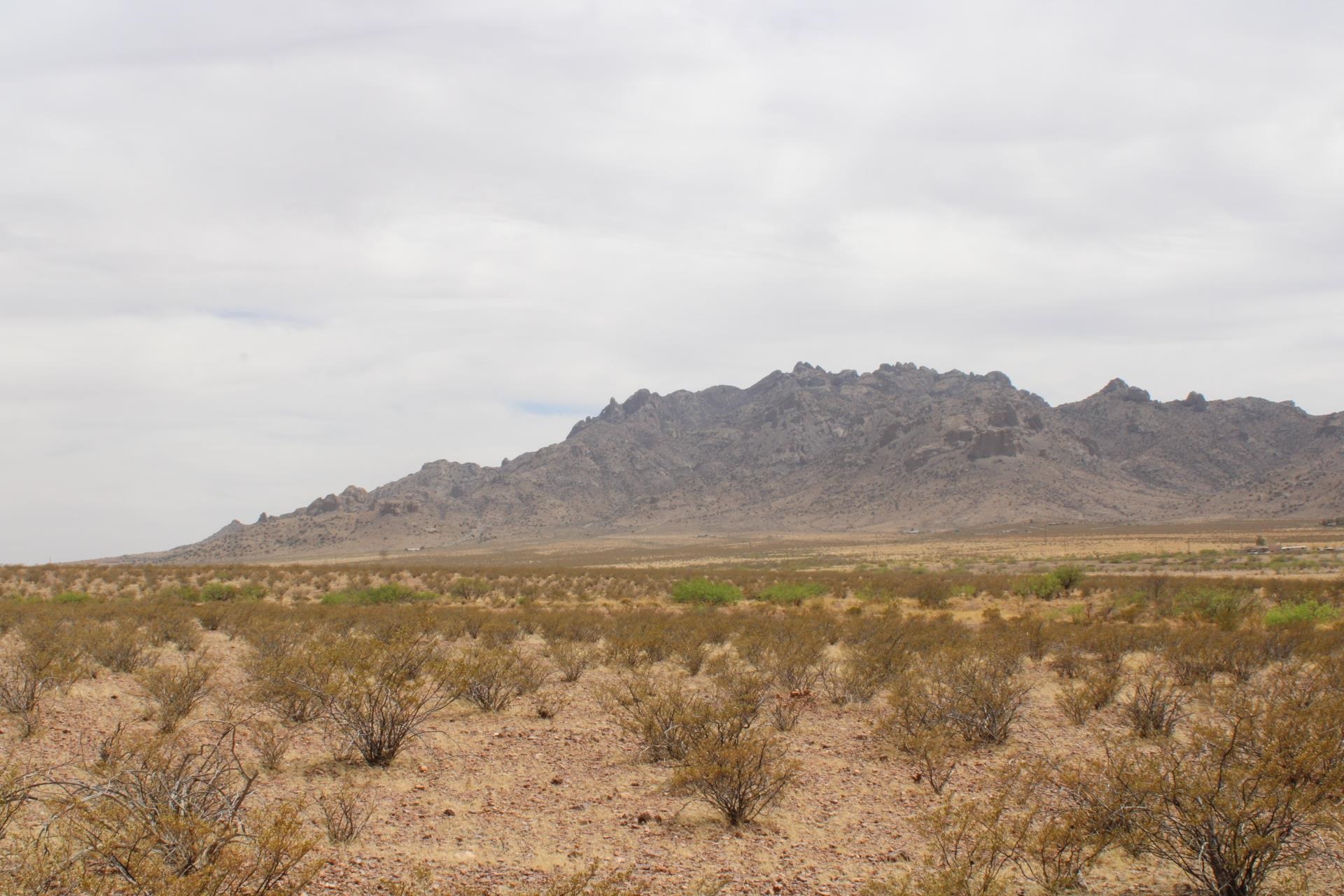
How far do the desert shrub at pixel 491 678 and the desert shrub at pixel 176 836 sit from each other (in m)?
4.39

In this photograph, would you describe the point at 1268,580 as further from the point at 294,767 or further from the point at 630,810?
the point at 294,767

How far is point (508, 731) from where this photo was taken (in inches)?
441

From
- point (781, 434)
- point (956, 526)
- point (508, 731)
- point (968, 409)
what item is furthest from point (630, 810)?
point (781, 434)

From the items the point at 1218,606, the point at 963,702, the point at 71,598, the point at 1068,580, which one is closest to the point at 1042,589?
the point at 1068,580

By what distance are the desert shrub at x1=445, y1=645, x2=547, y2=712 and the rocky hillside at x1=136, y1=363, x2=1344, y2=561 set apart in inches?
4674

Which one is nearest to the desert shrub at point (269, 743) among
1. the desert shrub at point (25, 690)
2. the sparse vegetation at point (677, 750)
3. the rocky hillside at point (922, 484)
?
the sparse vegetation at point (677, 750)

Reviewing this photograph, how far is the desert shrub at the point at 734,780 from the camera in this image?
7.62m

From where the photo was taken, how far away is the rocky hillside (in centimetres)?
12938

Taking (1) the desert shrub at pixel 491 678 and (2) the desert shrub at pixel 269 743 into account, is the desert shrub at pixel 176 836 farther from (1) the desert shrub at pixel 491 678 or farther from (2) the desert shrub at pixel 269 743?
(1) the desert shrub at pixel 491 678

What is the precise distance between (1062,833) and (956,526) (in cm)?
12203

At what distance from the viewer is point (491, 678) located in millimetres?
12266

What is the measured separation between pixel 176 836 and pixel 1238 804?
781cm

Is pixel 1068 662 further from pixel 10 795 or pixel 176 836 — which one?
pixel 10 795

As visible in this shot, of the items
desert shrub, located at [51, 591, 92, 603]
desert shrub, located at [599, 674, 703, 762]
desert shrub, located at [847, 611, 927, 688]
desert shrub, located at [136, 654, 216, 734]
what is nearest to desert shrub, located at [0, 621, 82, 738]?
desert shrub, located at [136, 654, 216, 734]
